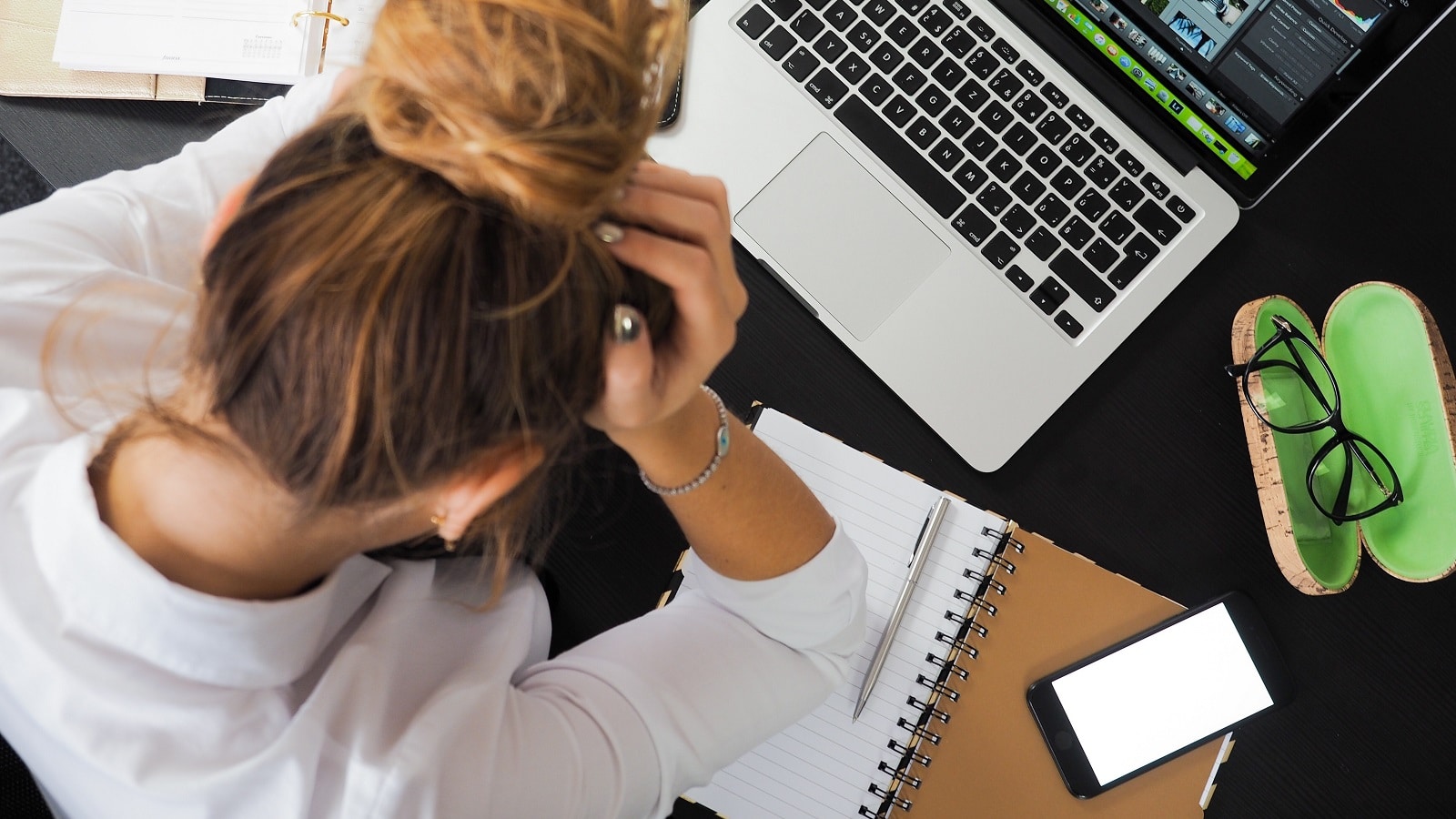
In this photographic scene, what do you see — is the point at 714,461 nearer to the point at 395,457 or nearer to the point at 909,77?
the point at 395,457

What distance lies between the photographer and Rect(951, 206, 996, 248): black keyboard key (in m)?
0.75

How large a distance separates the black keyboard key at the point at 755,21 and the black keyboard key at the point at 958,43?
0.49ft

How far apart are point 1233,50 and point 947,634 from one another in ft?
1.62

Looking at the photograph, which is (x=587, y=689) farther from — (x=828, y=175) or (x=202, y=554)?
(x=828, y=175)

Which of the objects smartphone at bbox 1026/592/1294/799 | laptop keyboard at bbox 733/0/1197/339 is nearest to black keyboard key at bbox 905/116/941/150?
laptop keyboard at bbox 733/0/1197/339

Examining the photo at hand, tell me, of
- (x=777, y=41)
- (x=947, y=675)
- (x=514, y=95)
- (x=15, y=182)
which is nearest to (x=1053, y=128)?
(x=777, y=41)

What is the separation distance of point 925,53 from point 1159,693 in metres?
0.55

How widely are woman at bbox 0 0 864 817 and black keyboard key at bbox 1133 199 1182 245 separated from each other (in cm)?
38

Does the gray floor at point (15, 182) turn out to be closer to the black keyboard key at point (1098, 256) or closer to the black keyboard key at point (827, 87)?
the black keyboard key at point (827, 87)

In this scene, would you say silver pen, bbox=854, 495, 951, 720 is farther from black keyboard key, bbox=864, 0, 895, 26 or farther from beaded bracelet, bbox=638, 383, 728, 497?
black keyboard key, bbox=864, 0, 895, 26

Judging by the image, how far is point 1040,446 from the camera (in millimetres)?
743

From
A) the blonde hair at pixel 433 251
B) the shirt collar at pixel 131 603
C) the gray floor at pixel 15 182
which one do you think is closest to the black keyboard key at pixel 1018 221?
the blonde hair at pixel 433 251

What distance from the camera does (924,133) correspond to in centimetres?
76

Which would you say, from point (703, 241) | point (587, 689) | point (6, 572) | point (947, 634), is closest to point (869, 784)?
point (947, 634)
